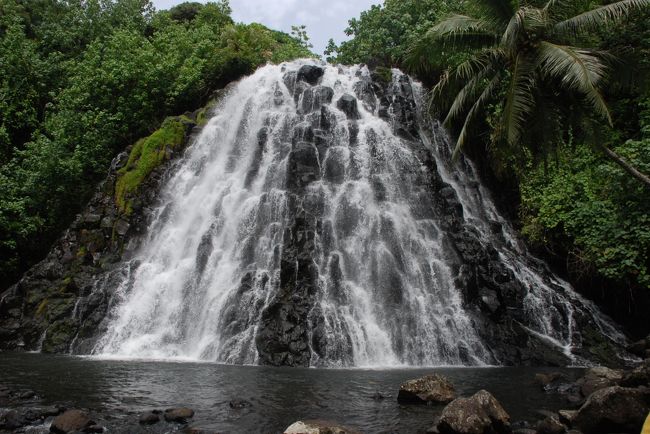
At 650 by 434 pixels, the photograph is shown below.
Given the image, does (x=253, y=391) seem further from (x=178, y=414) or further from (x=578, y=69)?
(x=578, y=69)

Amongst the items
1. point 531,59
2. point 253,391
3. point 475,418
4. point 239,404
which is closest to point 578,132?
point 531,59

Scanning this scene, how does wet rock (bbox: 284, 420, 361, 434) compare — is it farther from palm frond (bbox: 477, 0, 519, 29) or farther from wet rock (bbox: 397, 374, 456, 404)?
palm frond (bbox: 477, 0, 519, 29)

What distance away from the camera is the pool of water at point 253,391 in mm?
7383

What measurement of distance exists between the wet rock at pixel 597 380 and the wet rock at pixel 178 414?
702 centimetres

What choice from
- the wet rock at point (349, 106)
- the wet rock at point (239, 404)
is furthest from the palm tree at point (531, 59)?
the wet rock at point (239, 404)

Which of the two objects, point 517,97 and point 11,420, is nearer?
point 11,420

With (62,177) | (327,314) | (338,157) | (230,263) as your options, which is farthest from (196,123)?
(327,314)

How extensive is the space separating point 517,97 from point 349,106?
11173 mm

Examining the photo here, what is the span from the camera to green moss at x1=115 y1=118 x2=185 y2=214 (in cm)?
2077

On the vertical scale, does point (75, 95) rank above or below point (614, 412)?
above

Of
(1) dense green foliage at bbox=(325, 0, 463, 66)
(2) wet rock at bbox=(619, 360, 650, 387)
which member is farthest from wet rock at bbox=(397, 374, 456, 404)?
(1) dense green foliage at bbox=(325, 0, 463, 66)

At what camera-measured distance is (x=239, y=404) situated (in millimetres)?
8180

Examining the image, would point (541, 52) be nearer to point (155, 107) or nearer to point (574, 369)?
point (574, 369)

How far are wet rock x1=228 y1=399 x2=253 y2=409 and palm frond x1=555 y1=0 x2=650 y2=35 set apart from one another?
1218 centimetres
